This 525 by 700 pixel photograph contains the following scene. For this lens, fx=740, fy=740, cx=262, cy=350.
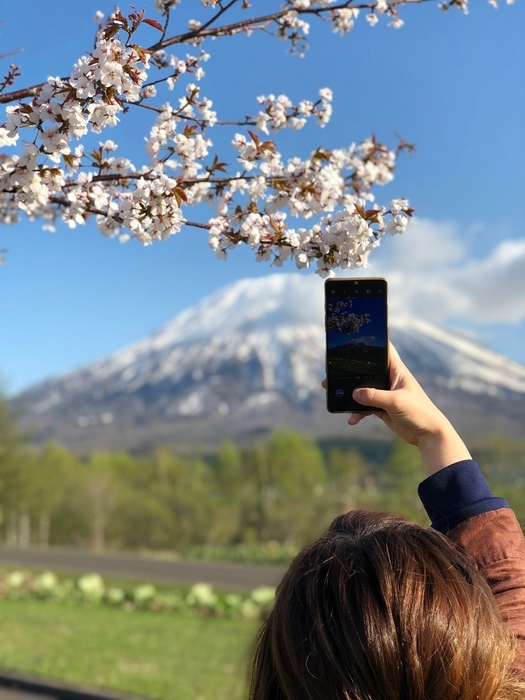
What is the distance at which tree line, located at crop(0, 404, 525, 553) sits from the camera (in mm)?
38875

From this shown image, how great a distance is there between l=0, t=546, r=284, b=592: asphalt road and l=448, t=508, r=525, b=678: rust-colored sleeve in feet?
50.7

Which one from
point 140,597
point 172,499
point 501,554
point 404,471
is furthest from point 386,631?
point 172,499

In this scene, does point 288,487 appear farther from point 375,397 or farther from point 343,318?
point 375,397

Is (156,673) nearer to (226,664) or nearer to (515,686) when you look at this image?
(226,664)

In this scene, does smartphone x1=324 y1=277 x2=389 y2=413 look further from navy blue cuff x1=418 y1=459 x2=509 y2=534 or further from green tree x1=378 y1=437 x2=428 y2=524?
green tree x1=378 y1=437 x2=428 y2=524

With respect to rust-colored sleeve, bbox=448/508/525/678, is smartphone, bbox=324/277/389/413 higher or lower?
higher

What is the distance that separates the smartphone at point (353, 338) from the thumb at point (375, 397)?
10 cm

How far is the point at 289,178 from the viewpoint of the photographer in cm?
283

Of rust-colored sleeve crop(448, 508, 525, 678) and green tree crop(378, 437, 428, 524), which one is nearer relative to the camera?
rust-colored sleeve crop(448, 508, 525, 678)

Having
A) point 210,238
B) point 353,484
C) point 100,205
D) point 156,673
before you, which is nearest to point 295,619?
point 210,238

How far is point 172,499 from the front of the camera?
142 ft

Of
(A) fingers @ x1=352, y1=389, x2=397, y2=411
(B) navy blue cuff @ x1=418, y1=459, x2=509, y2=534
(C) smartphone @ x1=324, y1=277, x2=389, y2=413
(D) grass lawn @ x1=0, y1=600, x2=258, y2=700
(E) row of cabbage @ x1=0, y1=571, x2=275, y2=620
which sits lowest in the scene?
(E) row of cabbage @ x1=0, y1=571, x2=275, y2=620

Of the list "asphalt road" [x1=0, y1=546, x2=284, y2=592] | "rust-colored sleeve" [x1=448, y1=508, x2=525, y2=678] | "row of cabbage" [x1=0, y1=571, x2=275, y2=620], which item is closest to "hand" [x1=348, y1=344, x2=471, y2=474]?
"rust-colored sleeve" [x1=448, y1=508, x2=525, y2=678]

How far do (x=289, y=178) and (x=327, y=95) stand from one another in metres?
0.55
